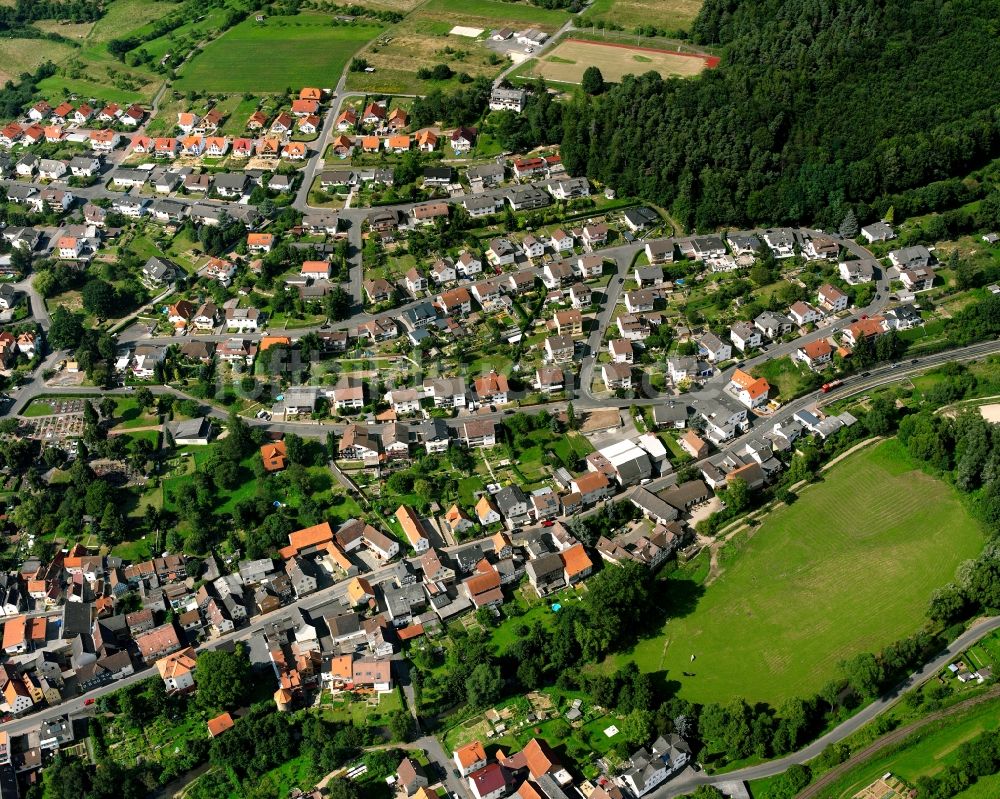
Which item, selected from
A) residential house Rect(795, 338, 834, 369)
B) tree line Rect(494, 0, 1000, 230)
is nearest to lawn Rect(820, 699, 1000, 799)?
residential house Rect(795, 338, 834, 369)

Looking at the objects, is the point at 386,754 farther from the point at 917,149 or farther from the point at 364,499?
the point at 917,149

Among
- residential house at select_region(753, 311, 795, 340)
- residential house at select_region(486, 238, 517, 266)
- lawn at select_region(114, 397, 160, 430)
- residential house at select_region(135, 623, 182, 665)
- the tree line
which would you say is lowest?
residential house at select_region(135, 623, 182, 665)

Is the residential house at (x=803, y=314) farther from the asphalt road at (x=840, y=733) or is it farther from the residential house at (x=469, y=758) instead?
the residential house at (x=469, y=758)

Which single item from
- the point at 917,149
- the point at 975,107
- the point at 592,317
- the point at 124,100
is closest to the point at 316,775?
the point at 592,317

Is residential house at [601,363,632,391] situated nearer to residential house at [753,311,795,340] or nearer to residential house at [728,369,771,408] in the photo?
residential house at [728,369,771,408]

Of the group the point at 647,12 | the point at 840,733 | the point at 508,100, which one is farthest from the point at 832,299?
the point at 647,12

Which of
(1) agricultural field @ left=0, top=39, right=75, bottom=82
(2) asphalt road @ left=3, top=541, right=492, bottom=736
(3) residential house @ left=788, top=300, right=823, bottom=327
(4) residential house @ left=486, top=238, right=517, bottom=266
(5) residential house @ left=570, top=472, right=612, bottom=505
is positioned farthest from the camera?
(1) agricultural field @ left=0, top=39, right=75, bottom=82
